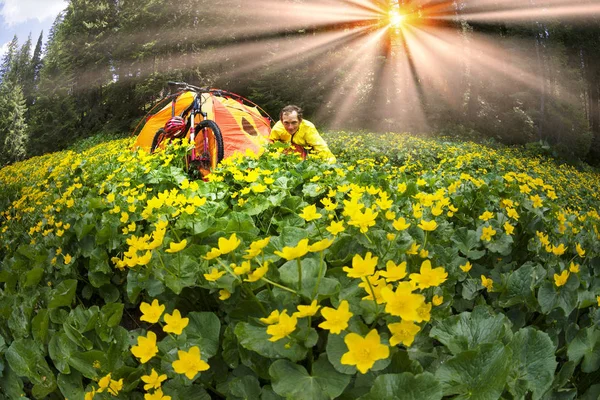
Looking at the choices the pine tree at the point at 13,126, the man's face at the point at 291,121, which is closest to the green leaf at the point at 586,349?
the man's face at the point at 291,121

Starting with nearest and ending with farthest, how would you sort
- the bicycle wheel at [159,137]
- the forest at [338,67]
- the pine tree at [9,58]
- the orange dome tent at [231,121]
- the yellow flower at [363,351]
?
the yellow flower at [363,351]
the bicycle wheel at [159,137]
the orange dome tent at [231,121]
the forest at [338,67]
the pine tree at [9,58]

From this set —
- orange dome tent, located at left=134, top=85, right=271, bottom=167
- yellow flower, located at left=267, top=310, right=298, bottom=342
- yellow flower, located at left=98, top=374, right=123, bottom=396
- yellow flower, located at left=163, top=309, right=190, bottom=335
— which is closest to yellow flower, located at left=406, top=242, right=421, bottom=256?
yellow flower, located at left=267, top=310, right=298, bottom=342

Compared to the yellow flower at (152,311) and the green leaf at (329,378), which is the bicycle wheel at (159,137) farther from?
the green leaf at (329,378)

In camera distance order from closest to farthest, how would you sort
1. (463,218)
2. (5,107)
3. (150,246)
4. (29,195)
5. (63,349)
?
1. (150,246)
2. (63,349)
3. (463,218)
4. (29,195)
5. (5,107)

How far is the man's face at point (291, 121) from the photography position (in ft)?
17.5

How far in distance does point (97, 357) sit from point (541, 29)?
22.2 metres

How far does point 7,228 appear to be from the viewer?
11.6 ft

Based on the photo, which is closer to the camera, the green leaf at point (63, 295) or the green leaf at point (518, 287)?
the green leaf at point (518, 287)

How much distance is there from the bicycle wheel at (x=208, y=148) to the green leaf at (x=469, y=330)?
3957 mm

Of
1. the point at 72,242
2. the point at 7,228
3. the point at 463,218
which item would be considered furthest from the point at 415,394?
the point at 7,228

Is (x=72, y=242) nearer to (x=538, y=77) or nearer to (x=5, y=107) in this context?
(x=5, y=107)

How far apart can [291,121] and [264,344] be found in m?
4.64

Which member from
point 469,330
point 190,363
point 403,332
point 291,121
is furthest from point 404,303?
point 291,121

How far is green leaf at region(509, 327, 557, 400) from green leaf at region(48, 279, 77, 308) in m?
1.43
